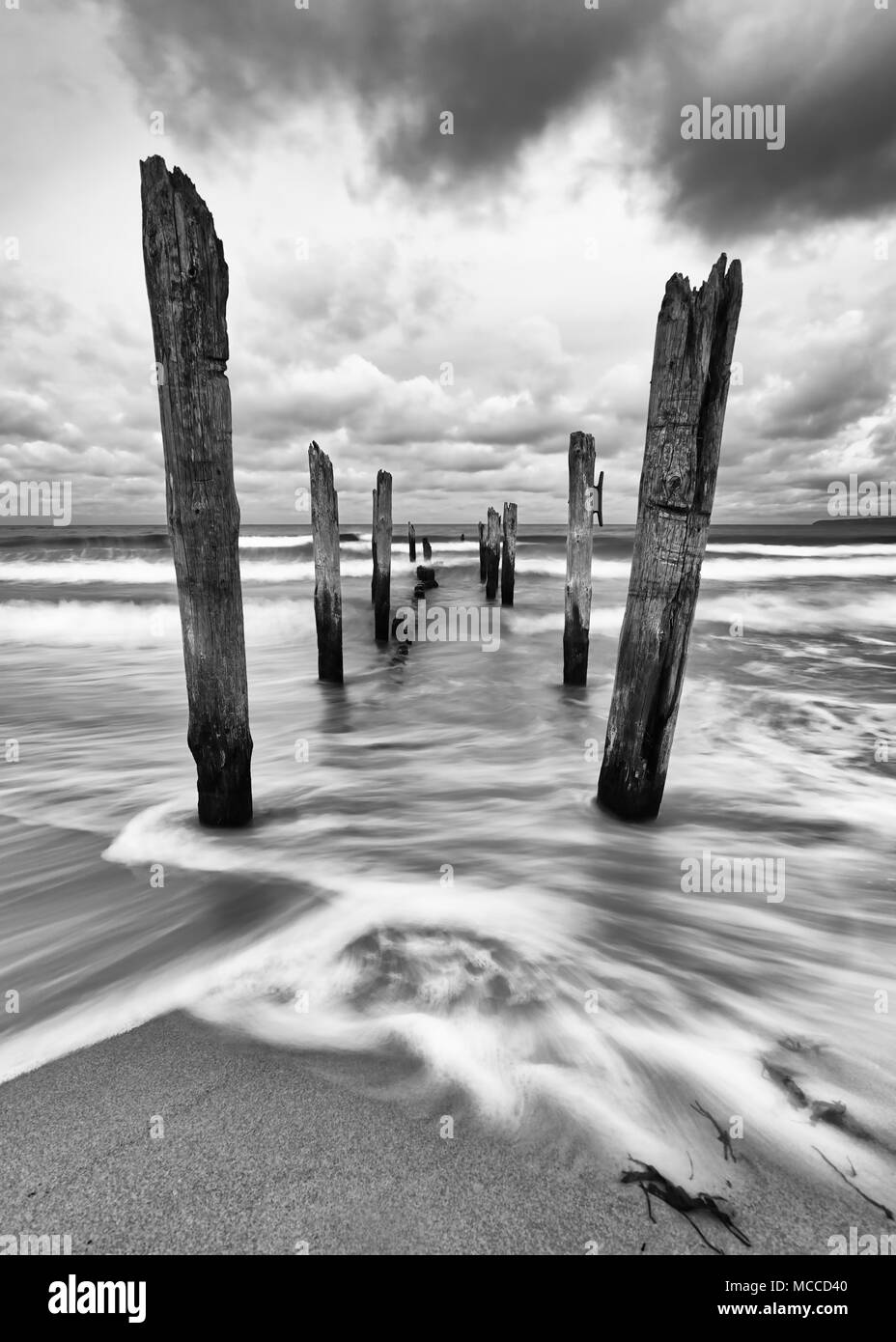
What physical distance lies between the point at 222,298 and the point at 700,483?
9.94 feet

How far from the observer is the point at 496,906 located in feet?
12.5

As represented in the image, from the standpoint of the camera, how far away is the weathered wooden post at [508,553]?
1873 cm

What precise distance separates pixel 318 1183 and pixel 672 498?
3.70m

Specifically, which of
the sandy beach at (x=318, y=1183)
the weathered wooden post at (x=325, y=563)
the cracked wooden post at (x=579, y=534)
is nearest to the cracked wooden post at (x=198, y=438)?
the sandy beach at (x=318, y=1183)

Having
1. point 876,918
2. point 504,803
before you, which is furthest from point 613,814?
point 876,918

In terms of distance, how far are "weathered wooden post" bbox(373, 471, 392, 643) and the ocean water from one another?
484 centimetres

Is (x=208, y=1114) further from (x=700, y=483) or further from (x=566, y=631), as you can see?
(x=566, y=631)

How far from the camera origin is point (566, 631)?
10.2 meters

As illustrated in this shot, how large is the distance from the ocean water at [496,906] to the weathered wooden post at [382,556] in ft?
15.9

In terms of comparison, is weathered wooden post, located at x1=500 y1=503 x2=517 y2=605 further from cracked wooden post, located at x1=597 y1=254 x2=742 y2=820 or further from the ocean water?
cracked wooden post, located at x1=597 y1=254 x2=742 y2=820

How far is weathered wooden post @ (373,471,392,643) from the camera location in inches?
542

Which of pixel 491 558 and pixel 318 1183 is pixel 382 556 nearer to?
pixel 491 558

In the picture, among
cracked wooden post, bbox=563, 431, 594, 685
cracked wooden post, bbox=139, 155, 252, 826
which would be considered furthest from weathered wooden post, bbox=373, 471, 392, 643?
cracked wooden post, bbox=139, 155, 252, 826

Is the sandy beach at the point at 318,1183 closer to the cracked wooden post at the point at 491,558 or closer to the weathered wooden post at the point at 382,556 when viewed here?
the weathered wooden post at the point at 382,556
